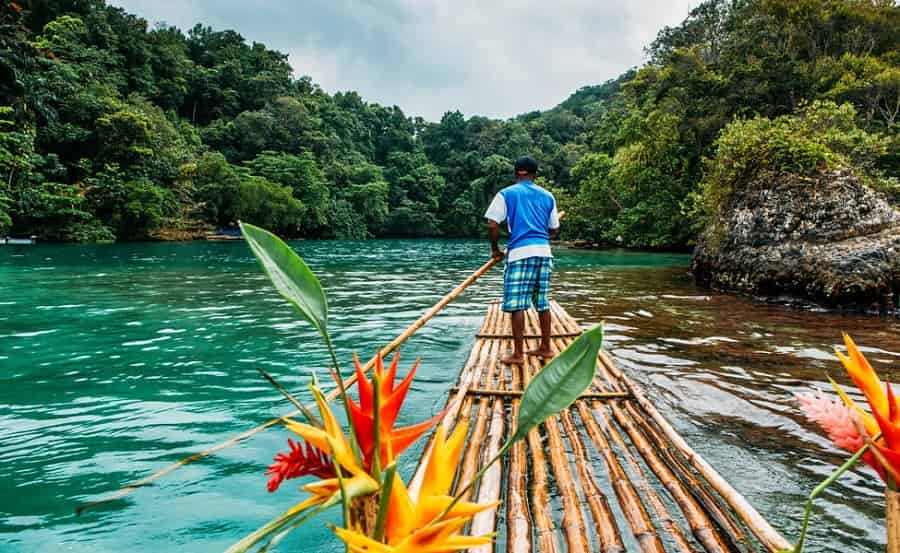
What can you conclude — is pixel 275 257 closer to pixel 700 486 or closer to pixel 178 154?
pixel 700 486

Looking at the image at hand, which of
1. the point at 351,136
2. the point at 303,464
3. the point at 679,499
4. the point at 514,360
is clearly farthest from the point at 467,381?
the point at 351,136

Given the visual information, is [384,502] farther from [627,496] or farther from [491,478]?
[627,496]

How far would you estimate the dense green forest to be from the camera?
16.7 metres

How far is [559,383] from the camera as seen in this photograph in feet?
1.90

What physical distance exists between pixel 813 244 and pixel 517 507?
7864 millimetres

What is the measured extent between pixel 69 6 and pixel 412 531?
44132mm

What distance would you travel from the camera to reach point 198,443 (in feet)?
9.07

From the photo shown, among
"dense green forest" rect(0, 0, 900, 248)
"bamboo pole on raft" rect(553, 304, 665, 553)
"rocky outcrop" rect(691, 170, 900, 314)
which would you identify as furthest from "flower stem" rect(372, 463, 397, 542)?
"dense green forest" rect(0, 0, 900, 248)

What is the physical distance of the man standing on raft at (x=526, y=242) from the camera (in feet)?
12.9

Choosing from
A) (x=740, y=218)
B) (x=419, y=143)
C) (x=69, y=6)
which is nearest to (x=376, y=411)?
(x=740, y=218)

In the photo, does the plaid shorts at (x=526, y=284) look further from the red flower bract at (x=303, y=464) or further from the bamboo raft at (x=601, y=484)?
the red flower bract at (x=303, y=464)

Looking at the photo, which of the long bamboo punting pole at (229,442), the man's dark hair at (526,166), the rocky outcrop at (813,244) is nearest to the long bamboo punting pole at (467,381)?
the long bamboo punting pole at (229,442)

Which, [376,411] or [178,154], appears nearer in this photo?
[376,411]

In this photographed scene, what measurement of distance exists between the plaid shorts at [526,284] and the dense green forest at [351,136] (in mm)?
6999
